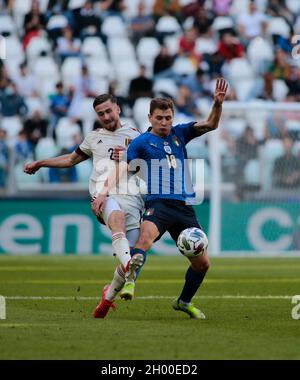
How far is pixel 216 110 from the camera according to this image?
995cm

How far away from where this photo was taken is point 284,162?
21.3m

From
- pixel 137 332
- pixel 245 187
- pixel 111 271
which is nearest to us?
pixel 137 332

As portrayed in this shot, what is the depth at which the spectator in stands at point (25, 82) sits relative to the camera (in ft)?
79.7

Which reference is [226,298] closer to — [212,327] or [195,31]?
[212,327]

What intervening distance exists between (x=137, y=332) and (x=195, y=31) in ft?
58.2

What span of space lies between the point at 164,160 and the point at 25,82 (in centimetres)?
1456

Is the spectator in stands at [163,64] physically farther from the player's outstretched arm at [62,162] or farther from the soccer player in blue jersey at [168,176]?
the soccer player in blue jersey at [168,176]

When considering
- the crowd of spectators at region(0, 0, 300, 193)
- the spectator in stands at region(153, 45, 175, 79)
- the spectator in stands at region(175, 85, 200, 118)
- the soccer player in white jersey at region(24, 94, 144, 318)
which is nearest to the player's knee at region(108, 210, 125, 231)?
the soccer player in white jersey at region(24, 94, 144, 318)

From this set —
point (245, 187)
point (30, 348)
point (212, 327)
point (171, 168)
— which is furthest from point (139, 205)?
point (245, 187)

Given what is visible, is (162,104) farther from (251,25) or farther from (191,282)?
(251,25)

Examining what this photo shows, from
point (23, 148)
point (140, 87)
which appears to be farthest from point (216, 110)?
point (140, 87)

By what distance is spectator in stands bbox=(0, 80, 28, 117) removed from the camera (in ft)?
75.9

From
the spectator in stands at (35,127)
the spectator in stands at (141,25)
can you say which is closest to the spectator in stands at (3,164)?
the spectator in stands at (35,127)

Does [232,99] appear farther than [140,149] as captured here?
Yes
